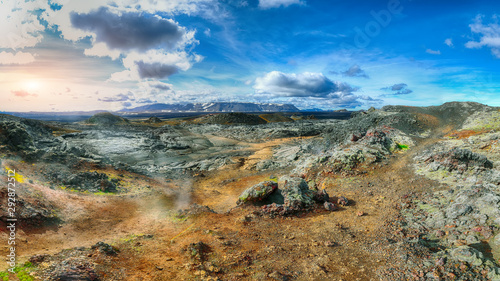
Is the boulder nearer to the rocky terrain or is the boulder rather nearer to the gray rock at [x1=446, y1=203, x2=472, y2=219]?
the rocky terrain

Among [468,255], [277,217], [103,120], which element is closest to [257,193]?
[277,217]

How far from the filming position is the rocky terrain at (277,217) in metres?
6.95

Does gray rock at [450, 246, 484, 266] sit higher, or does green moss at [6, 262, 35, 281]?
gray rock at [450, 246, 484, 266]

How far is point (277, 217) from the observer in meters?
11.7

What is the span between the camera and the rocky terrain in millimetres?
6953

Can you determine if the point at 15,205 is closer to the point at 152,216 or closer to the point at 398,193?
the point at 152,216

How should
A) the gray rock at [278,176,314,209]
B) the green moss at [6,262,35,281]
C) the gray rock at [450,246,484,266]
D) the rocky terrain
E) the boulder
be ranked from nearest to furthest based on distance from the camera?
the green moss at [6,262,35,281] < the gray rock at [450,246,484,266] < the rocky terrain < the gray rock at [278,176,314,209] < the boulder

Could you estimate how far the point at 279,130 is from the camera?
→ 61.3 meters

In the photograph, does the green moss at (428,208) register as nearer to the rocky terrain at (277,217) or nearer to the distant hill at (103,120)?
the rocky terrain at (277,217)

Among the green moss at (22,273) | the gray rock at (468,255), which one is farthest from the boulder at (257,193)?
the green moss at (22,273)

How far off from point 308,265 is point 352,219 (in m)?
4.73

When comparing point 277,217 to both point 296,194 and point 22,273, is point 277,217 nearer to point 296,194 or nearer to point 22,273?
point 296,194

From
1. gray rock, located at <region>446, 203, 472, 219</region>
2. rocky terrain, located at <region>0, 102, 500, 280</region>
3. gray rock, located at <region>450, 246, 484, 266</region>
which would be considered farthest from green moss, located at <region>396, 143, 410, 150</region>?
gray rock, located at <region>450, 246, 484, 266</region>

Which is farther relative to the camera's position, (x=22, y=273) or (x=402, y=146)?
(x=402, y=146)
